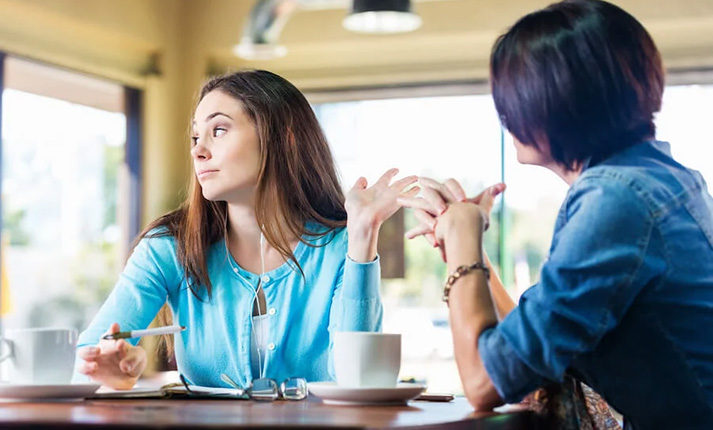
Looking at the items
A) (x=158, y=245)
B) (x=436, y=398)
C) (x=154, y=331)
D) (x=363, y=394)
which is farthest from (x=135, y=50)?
(x=363, y=394)

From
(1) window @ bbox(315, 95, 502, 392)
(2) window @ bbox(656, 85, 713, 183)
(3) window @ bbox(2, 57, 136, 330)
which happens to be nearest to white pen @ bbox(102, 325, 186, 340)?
(3) window @ bbox(2, 57, 136, 330)

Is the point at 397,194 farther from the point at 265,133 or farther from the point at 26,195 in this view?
the point at 26,195

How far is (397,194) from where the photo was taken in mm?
1651

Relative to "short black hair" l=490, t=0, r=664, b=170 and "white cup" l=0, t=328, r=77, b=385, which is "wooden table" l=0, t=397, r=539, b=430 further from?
"short black hair" l=490, t=0, r=664, b=170

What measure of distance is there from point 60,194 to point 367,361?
4.09m

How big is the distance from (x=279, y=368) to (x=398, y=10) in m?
2.25

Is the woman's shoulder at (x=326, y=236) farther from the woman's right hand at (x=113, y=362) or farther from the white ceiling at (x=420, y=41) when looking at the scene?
the white ceiling at (x=420, y=41)

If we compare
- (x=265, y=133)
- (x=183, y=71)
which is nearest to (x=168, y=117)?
(x=183, y=71)

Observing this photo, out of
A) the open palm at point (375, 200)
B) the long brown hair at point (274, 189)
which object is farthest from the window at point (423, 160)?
the open palm at point (375, 200)

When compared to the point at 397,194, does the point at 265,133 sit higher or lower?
higher

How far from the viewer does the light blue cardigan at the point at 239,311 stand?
5.98 ft

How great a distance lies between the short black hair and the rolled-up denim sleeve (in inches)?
4.9

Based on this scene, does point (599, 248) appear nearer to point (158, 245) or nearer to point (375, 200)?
point (375, 200)

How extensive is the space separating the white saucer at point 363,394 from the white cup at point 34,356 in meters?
0.39
